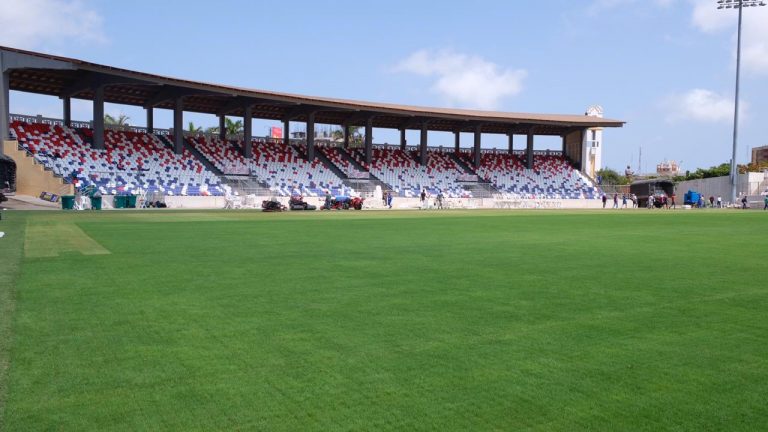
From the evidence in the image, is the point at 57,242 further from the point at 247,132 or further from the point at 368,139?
the point at 368,139

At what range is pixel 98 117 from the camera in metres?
48.7

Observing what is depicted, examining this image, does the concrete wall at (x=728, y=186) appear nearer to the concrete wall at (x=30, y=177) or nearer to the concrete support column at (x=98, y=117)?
the concrete support column at (x=98, y=117)

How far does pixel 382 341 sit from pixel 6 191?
36.6m

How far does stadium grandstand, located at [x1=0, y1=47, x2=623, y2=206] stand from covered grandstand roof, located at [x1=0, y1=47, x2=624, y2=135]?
0.34 ft

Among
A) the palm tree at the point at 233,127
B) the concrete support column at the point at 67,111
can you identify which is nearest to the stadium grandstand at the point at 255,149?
the concrete support column at the point at 67,111

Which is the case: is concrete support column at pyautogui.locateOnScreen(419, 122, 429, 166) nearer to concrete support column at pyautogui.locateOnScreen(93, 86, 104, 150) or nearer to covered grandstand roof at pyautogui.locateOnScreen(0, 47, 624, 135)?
covered grandstand roof at pyautogui.locateOnScreen(0, 47, 624, 135)

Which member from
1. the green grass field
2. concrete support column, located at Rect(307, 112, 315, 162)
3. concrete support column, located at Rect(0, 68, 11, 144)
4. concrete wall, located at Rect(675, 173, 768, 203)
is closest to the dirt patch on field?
the green grass field

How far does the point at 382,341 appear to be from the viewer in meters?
6.44

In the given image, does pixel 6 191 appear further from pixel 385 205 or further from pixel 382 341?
pixel 382 341

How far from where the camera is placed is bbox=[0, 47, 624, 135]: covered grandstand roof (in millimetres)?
45312

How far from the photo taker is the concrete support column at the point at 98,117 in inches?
1864

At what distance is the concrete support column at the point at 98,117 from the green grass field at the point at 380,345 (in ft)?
125

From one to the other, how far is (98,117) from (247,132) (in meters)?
12.4

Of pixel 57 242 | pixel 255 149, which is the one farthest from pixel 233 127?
pixel 57 242
